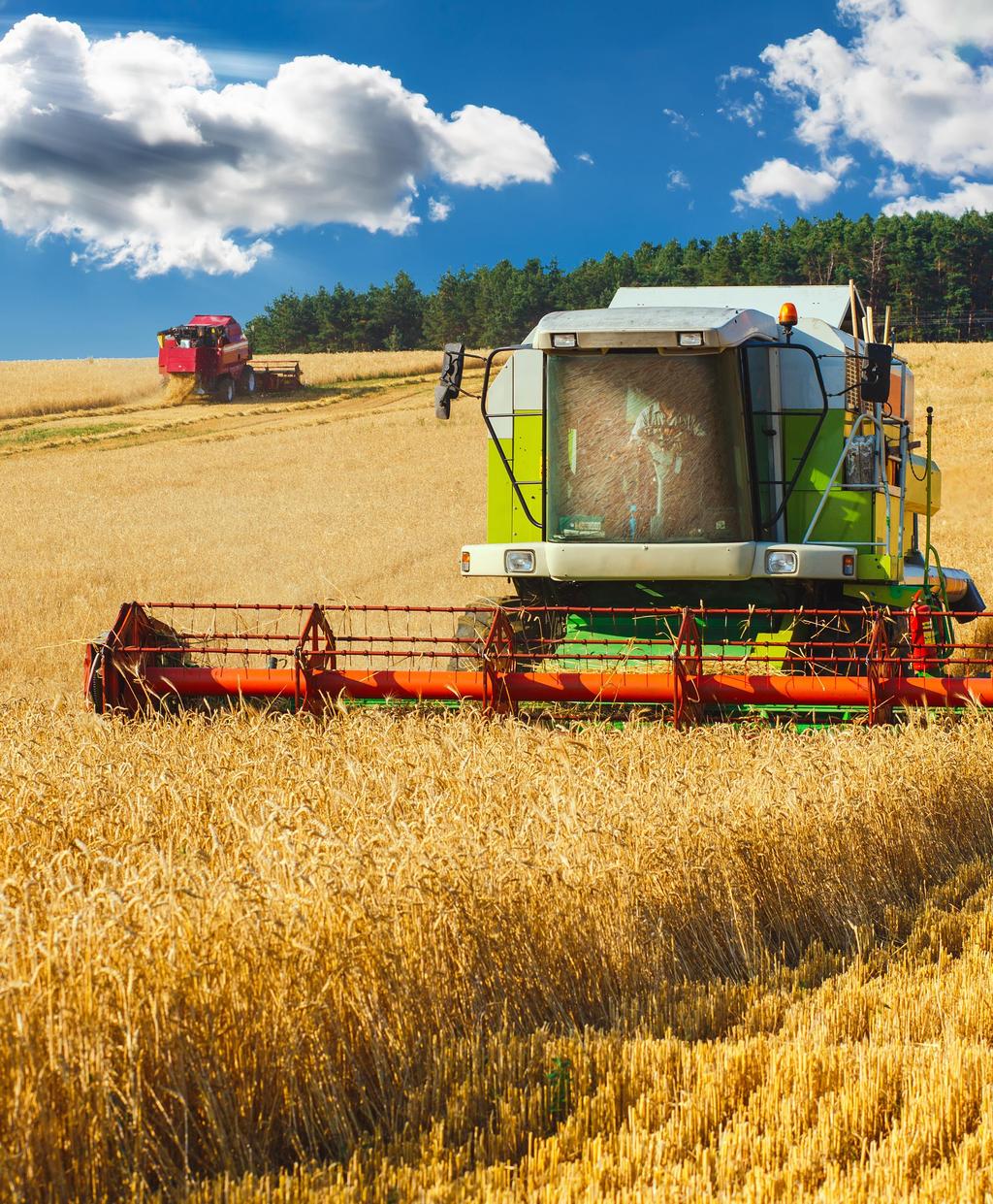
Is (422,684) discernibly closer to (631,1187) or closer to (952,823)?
(952,823)

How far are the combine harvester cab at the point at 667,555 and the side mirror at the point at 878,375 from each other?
0.01 m

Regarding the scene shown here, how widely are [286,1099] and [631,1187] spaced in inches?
31.4

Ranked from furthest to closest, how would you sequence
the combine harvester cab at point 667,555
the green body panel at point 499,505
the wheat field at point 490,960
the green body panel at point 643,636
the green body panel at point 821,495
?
the green body panel at point 499,505 → the green body panel at point 821,495 → the green body panel at point 643,636 → the combine harvester cab at point 667,555 → the wheat field at point 490,960

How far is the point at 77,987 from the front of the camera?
109 inches

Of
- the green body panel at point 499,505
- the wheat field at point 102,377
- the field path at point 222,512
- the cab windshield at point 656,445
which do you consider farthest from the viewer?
the wheat field at point 102,377

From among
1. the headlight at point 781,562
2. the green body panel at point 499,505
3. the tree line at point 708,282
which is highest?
the tree line at point 708,282

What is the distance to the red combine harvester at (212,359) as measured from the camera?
34.7 m

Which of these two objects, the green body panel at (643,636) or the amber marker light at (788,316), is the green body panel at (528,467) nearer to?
the green body panel at (643,636)

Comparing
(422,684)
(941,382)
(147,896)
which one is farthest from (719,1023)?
(941,382)

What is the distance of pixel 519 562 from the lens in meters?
7.10

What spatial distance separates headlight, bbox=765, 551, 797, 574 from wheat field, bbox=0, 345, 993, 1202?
1304 millimetres

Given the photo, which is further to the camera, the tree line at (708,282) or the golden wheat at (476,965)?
the tree line at (708,282)

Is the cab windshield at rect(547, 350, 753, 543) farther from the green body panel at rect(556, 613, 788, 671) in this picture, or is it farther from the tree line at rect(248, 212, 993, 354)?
the tree line at rect(248, 212, 993, 354)

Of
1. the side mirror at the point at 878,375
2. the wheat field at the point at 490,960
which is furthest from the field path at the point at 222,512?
the side mirror at the point at 878,375
